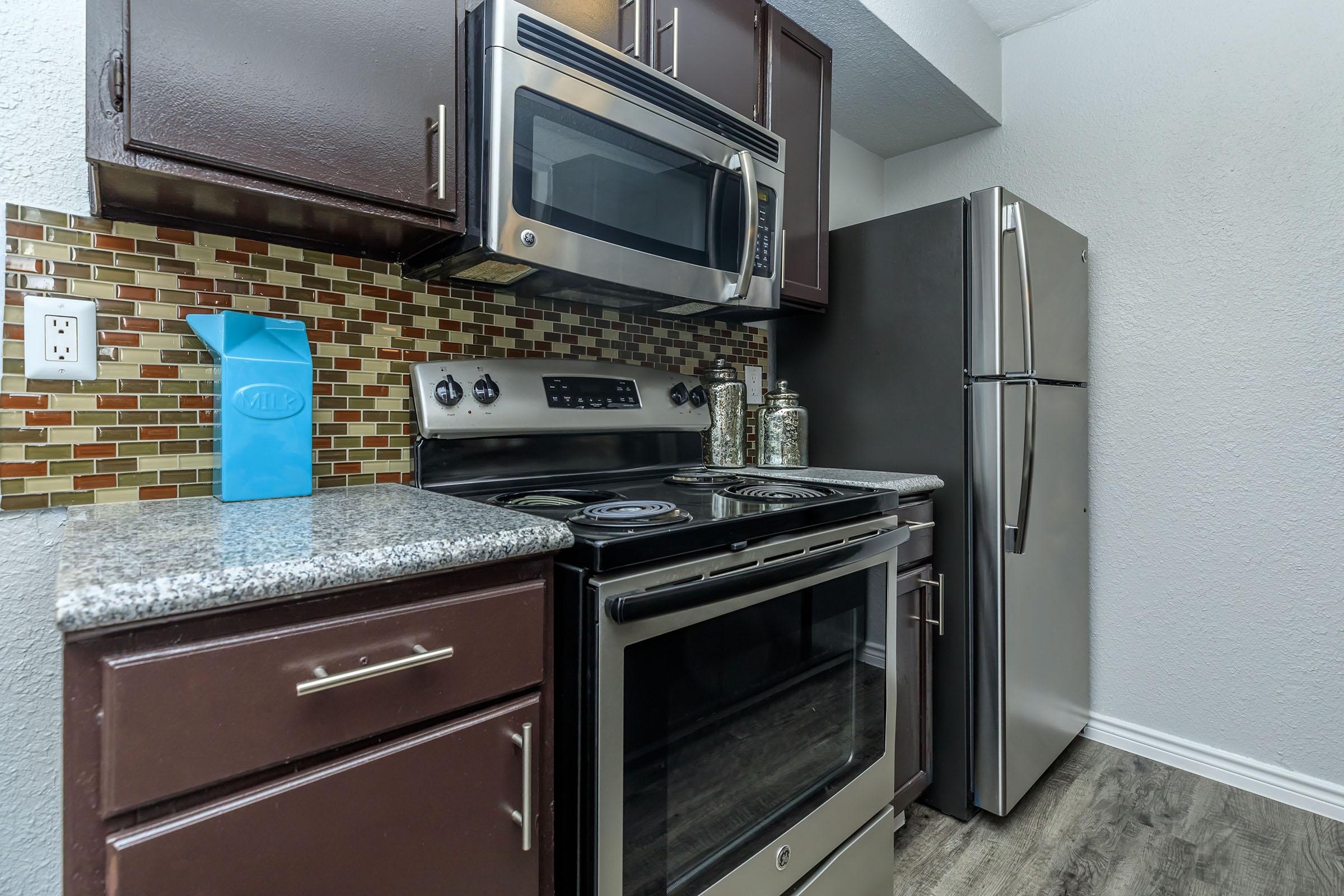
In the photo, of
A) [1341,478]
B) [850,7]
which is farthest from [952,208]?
[1341,478]

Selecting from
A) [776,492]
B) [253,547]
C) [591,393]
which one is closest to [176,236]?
[253,547]

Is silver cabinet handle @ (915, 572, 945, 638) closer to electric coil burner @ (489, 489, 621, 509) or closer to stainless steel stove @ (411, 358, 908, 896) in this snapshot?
stainless steel stove @ (411, 358, 908, 896)

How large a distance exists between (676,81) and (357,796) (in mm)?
1383

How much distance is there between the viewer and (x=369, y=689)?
2.39 feet

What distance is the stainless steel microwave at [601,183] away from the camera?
114cm

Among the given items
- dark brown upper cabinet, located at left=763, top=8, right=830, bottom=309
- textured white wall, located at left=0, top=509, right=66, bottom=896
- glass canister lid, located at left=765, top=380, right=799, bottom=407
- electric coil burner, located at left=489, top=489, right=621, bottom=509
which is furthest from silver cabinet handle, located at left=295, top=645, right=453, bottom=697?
glass canister lid, located at left=765, top=380, right=799, bottom=407

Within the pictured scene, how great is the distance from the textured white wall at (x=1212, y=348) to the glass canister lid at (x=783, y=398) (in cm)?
111

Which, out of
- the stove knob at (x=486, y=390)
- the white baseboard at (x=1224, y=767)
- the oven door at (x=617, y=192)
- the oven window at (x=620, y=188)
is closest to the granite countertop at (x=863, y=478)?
the oven door at (x=617, y=192)

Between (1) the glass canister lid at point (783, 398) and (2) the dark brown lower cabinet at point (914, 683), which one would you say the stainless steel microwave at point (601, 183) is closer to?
(1) the glass canister lid at point (783, 398)

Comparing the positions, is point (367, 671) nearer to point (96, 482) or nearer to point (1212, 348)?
point (96, 482)

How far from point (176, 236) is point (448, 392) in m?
0.50

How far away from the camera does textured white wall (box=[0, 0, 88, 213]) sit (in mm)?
949

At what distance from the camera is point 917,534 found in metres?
1.71

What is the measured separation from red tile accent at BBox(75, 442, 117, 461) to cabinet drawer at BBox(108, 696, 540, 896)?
2.18 ft
